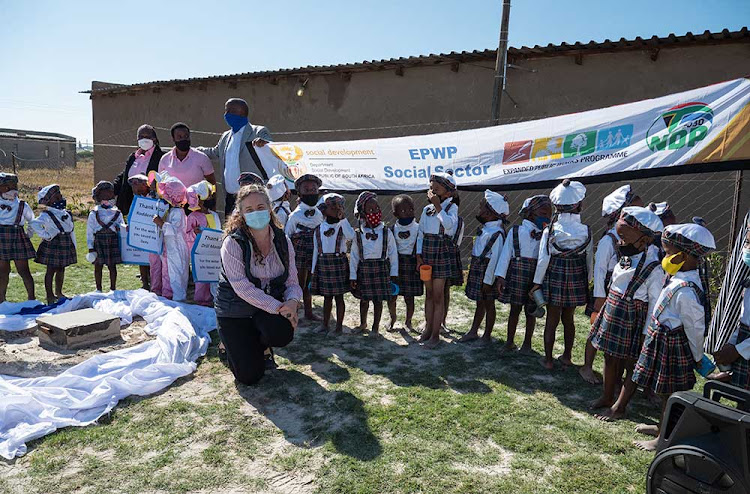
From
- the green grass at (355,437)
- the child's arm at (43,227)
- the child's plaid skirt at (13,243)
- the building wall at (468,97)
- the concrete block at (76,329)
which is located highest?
the building wall at (468,97)

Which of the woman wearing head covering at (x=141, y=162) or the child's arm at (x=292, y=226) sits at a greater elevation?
the woman wearing head covering at (x=141, y=162)

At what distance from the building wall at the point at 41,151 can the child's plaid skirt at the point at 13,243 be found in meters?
26.9

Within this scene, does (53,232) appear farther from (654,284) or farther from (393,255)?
(654,284)

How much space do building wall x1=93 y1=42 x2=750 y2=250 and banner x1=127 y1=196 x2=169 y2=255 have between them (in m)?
4.57

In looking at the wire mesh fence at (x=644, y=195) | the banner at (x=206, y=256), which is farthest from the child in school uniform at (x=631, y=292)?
the banner at (x=206, y=256)

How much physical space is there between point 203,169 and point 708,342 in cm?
542

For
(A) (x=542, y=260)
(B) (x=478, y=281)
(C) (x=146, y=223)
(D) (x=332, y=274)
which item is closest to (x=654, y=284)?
(A) (x=542, y=260)

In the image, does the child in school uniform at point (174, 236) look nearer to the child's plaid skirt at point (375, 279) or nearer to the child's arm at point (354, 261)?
the child's arm at point (354, 261)

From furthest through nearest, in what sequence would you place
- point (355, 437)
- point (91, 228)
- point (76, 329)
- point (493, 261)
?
point (91, 228) → point (493, 261) → point (76, 329) → point (355, 437)

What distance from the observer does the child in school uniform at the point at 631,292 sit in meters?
3.46

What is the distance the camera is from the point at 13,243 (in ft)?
19.8

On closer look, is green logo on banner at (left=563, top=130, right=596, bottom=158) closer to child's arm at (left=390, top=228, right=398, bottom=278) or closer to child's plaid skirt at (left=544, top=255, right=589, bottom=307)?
child's plaid skirt at (left=544, top=255, right=589, bottom=307)

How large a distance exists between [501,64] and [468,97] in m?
0.97

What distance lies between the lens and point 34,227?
607 cm
